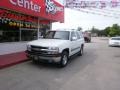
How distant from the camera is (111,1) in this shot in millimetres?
18938

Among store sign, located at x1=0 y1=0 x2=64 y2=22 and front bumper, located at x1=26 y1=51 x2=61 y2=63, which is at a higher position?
store sign, located at x1=0 y1=0 x2=64 y2=22

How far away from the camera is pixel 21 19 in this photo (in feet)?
40.0

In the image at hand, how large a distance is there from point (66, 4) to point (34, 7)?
8.04 m

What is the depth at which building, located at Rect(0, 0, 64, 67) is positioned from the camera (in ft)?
34.4

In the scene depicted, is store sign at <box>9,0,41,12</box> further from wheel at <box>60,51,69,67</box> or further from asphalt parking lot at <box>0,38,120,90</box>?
wheel at <box>60,51,69,67</box>

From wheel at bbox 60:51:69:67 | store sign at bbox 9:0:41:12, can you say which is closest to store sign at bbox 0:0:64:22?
store sign at bbox 9:0:41:12

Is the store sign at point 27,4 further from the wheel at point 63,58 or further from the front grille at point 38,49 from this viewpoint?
the wheel at point 63,58

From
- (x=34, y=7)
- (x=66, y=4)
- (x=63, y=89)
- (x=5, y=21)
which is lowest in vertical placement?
(x=63, y=89)

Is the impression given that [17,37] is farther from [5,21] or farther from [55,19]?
[55,19]

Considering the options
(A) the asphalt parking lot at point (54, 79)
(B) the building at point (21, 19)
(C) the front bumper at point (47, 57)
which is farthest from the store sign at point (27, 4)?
(A) the asphalt parking lot at point (54, 79)

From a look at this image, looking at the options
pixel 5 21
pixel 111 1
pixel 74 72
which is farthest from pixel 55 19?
pixel 74 72

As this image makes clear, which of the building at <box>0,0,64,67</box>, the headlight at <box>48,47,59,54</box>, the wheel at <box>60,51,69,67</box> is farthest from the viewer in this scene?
the building at <box>0,0,64,67</box>

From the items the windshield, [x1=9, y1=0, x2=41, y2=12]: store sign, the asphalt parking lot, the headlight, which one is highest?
[x1=9, y1=0, x2=41, y2=12]: store sign

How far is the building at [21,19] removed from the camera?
34.4 feet
